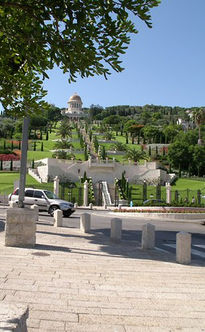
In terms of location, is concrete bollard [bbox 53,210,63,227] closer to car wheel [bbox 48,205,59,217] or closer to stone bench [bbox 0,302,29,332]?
car wheel [bbox 48,205,59,217]

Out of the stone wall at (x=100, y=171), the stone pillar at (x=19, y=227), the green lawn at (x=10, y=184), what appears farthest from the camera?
the stone wall at (x=100, y=171)

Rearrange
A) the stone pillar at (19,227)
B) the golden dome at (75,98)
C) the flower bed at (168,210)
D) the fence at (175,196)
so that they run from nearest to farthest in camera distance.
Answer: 1. the stone pillar at (19,227)
2. the flower bed at (168,210)
3. the fence at (175,196)
4. the golden dome at (75,98)

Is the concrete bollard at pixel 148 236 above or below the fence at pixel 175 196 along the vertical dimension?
above

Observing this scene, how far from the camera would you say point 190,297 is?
227 inches

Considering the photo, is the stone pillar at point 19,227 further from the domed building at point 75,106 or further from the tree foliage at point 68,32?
the domed building at point 75,106

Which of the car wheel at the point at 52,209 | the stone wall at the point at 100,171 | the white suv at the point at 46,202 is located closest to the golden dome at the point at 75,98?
the stone wall at the point at 100,171

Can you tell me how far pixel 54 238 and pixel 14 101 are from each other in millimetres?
5061

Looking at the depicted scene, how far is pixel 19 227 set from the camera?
30.1ft

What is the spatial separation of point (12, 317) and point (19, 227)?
6668mm

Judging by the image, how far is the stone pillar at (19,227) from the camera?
919 centimetres

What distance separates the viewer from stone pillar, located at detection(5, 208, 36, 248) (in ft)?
30.1

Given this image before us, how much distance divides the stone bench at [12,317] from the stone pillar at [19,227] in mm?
6363

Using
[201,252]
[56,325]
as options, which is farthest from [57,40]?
[201,252]

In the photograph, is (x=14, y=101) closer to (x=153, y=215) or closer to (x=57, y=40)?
(x=57, y=40)
